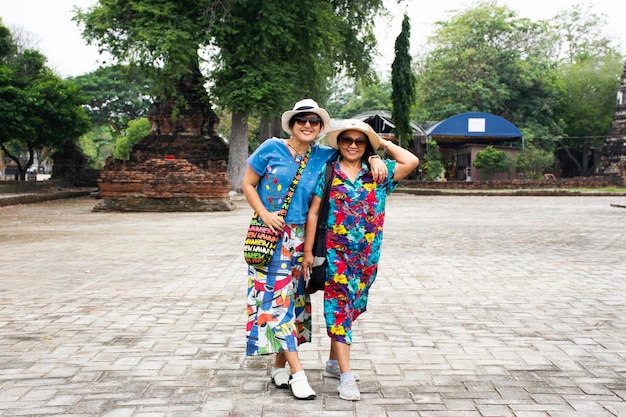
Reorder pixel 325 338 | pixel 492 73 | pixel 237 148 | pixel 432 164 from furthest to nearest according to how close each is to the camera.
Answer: pixel 492 73 < pixel 432 164 < pixel 237 148 < pixel 325 338

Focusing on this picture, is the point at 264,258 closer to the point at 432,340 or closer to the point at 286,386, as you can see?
the point at 286,386

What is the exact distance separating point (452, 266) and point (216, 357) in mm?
4360

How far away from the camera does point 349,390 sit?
3.23m

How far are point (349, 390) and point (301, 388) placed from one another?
24 centimetres

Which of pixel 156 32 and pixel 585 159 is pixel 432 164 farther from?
pixel 156 32

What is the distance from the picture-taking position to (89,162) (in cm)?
3466

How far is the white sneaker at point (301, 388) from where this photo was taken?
10.6ft

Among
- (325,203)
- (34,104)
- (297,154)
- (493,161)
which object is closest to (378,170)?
(325,203)

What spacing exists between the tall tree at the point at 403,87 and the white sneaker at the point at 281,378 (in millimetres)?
28099

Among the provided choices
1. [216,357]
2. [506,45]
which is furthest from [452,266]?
[506,45]

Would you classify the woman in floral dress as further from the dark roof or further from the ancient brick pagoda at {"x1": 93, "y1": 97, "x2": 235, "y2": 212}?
the dark roof

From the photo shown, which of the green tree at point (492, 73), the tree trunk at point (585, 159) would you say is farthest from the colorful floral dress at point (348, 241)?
the tree trunk at point (585, 159)

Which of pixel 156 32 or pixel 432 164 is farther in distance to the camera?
pixel 432 164

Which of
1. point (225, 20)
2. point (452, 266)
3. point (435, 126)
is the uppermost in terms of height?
point (225, 20)
